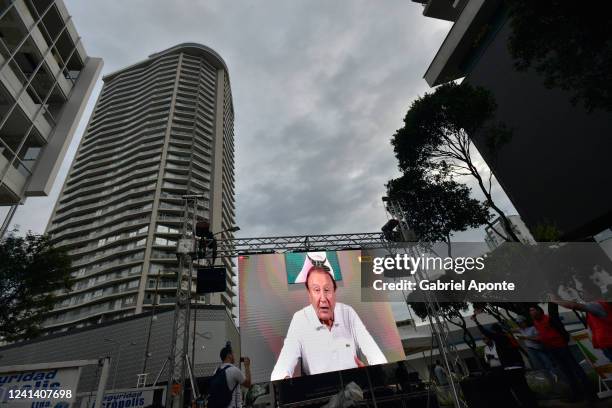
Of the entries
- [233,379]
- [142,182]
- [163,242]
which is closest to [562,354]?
[233,379]

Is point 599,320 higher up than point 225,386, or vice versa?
point 599,320

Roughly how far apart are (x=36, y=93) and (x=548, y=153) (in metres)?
18.8

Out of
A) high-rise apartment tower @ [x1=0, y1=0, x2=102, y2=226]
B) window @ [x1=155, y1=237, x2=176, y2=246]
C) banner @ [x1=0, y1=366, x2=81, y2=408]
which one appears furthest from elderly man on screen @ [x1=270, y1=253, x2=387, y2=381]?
window @ [x1=155, y1=237, x2=176, y2=246]

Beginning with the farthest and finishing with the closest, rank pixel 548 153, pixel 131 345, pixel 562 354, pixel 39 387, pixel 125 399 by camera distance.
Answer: pixel 131 345 < pixel 548 153 < pixel 125 399 < pixel 562 354 < pixel 39 387

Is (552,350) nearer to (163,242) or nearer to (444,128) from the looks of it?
(444,128)

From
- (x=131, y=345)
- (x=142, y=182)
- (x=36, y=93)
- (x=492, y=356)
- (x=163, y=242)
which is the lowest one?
(x=492, y=356)

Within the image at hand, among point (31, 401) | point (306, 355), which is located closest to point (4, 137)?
point (31, 401)

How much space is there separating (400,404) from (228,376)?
264 inches

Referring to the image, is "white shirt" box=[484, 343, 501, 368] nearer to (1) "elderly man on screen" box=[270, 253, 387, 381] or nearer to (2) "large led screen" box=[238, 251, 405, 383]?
(2) "large led screen" box=[238, 251, 405, 383]

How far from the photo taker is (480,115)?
1051cm

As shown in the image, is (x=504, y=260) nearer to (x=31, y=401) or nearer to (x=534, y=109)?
(x=534, y=109)

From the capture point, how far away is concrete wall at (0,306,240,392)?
18062mm

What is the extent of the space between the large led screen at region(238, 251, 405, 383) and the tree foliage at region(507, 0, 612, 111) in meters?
7.65

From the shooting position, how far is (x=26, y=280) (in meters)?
11.4
